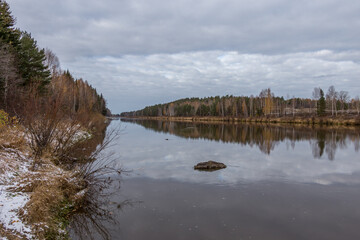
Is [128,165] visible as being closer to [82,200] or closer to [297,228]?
[82,200]

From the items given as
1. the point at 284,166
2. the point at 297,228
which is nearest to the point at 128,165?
the point at 284,166

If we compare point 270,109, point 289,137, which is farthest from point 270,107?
point 289,137

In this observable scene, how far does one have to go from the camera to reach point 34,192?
6.95 m

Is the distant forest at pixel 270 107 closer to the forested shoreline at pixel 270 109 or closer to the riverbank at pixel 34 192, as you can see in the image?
the forested shoreline at pixel 270 109

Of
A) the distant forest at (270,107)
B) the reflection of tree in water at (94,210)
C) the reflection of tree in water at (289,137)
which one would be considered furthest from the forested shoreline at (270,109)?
the reflection of tree in water at (94,210)

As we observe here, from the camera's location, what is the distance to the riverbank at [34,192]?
5.68 m

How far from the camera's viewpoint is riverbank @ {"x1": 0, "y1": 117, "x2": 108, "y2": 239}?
18.6 feet

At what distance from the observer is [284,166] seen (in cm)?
1493

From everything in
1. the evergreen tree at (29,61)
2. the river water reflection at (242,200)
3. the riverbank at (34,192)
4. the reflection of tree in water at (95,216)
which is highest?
the evergreen tree at (29,61)

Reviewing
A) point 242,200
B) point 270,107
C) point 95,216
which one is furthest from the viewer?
point 270,107

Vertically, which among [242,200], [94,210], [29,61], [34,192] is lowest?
[242,200]

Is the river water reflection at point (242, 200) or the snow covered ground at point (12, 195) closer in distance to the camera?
the snow covered ground at point (12, 195)

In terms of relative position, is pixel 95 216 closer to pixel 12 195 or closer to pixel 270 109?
pixel 12 195

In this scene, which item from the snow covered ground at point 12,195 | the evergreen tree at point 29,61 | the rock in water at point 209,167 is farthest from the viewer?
the evergreen tree at point 29,61
